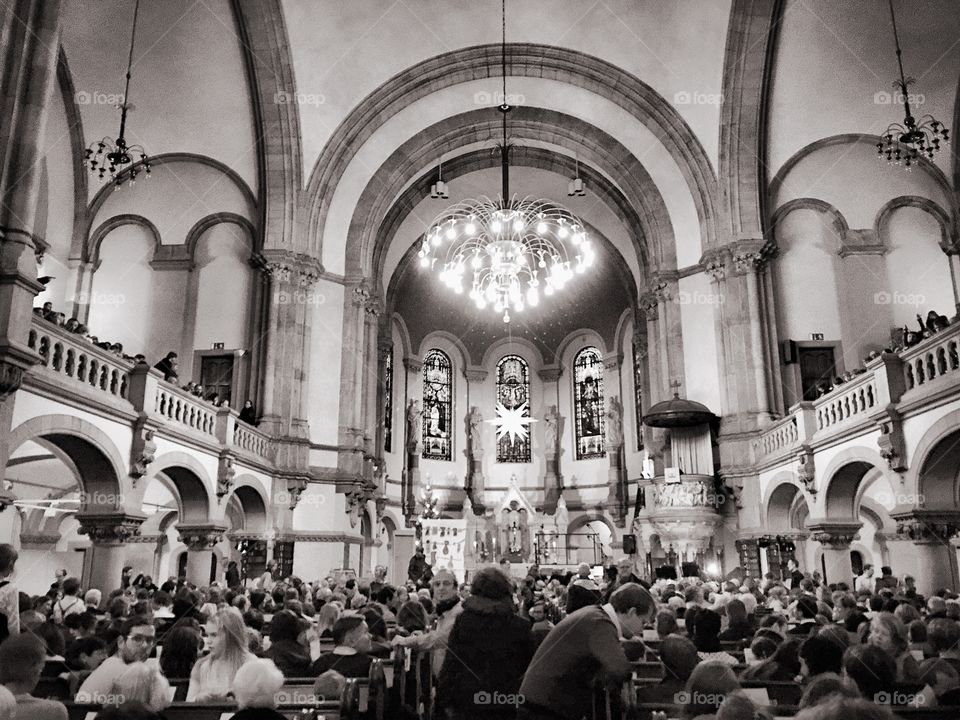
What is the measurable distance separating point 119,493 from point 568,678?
9.55m

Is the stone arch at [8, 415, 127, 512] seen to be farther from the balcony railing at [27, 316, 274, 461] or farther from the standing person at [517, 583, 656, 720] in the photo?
the standing person at [517, 583, 656, 720]

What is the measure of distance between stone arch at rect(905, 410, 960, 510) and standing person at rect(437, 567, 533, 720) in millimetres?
8169

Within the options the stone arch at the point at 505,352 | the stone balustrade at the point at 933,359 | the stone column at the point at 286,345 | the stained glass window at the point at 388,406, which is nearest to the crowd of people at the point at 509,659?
the stone balustrade at the point at 933,359

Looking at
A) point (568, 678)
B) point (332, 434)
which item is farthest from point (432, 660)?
point (332, 434)

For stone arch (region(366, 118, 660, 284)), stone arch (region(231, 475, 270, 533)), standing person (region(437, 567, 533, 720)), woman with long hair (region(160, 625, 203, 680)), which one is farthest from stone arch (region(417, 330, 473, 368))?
standing person (region(437, 567, 533, 720))

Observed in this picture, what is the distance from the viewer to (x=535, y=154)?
79.6ft

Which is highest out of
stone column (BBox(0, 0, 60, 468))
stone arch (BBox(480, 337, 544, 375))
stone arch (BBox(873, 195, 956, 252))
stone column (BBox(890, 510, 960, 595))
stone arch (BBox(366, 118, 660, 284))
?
stone arch (BBox(366, 118, 660, 284))

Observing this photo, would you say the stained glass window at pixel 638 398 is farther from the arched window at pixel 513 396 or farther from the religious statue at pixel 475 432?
the religious statue at pixel 475 432

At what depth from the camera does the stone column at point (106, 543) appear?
11.2 metres

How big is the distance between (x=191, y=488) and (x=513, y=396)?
20758mm

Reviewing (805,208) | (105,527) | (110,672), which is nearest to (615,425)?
(805,208)

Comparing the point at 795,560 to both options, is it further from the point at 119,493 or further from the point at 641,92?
the point at 119,493

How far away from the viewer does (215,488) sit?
15.0 metres

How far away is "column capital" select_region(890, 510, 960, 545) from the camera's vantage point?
10430 mm
